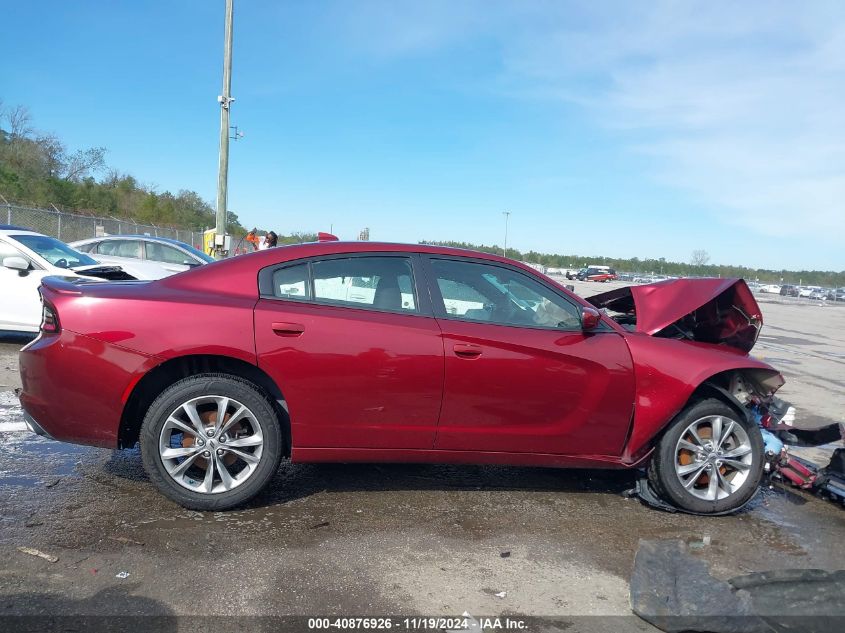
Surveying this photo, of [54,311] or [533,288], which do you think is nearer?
[54,311]

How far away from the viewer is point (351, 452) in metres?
3.79

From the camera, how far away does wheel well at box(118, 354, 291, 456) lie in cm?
374

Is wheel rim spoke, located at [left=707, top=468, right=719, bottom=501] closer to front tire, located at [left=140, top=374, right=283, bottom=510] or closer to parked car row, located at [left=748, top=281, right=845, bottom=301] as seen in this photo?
front tire, located at [left=140, top=374, right=283, bottom=510]

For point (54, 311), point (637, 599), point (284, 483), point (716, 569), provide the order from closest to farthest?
1. point (637, 599)
2. point (716, 569)
3. point (54, 311)
4. point (284, 483)

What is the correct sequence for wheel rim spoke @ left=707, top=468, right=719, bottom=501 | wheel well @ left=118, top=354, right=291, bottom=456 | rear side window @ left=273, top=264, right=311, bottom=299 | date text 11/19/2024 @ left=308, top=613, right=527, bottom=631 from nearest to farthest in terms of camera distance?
date text 11/19/2024 @ left=308, top=613, right=527, bottom=631, wheel well @ left=118, top=354, right=291, bottom=456, rear side window @ left=273, top=264, right=311, bottom=299, wheel rim spoke @ left=707, top=468, right=719, bottom=501

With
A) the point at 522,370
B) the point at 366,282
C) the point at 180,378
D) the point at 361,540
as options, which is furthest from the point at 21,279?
the point at 522,370

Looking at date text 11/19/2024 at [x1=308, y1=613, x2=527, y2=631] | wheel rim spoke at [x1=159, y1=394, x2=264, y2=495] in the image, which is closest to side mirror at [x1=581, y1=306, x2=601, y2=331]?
date text 11/19/2024 at [x1=308, y1=613, x2=527, y2=631]

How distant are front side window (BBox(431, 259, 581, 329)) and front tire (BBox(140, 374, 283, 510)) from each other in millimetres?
1296

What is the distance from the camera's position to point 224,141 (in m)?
17.9

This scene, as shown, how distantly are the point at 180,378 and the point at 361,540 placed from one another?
143 cm

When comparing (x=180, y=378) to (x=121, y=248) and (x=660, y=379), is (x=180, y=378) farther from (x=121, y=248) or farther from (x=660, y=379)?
(x=121, y=248)

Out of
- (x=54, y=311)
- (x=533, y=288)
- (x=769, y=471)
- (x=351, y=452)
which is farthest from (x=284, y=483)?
(x=769, y=471)

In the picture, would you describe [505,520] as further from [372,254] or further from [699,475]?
[372,254]

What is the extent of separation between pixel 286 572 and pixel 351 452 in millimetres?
854
